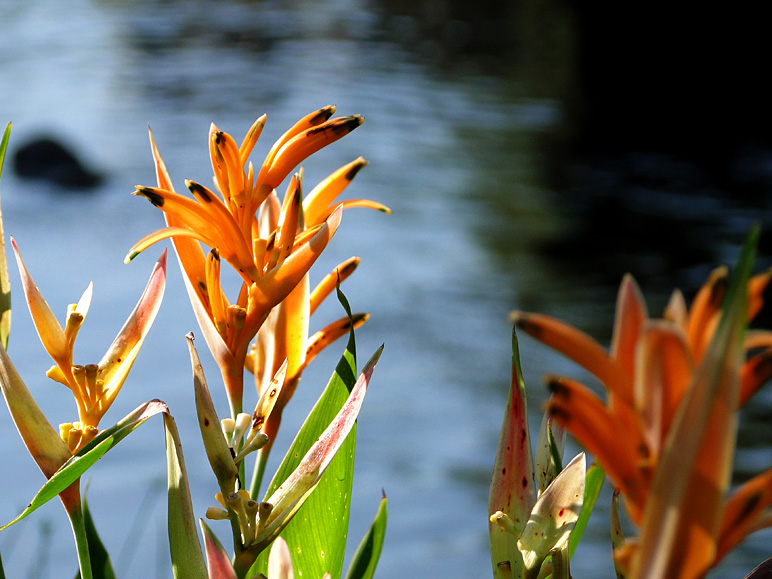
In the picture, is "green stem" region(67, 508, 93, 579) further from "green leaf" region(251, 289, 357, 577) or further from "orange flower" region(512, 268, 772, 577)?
"orange flower" region(512, 268, 772, 577)

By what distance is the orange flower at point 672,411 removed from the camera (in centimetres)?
22

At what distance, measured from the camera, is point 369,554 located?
19.6 inches

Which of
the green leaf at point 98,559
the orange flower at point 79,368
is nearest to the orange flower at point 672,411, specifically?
the orange flower at point 79,368

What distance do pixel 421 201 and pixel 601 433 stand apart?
5503mm

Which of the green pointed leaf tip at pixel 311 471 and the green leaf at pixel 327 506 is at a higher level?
the green pointed leaf tip at pixel 311 471

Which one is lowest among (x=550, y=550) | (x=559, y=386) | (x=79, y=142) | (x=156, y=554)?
(x=156, y=554)

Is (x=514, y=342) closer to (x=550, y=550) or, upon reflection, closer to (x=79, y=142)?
(x=550, y=550)

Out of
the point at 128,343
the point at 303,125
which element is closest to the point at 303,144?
the point at 303,125

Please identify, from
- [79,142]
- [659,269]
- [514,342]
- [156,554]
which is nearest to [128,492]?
[156,554]

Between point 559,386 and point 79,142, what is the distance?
6808mm

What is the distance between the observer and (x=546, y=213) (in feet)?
18.3

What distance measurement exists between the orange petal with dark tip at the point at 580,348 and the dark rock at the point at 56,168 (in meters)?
5.98

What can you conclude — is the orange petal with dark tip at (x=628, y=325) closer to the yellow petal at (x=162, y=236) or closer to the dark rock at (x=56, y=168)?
the yellow petal at (x=162, y=236)

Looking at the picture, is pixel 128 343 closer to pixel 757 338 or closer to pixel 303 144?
pixel 303 144
